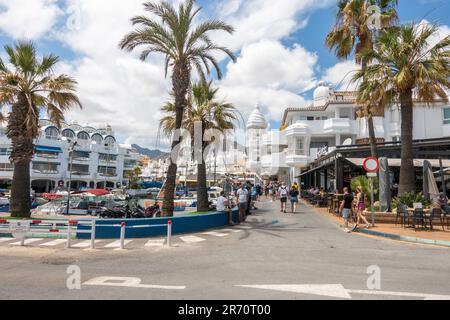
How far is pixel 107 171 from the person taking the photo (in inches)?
2923

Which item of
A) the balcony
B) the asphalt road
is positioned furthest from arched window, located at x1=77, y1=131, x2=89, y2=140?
the asphalt road

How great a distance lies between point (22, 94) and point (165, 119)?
24.8ft

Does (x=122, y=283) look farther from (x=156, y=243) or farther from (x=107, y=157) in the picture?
(x=107, y=157)

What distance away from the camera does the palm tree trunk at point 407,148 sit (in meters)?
16.0

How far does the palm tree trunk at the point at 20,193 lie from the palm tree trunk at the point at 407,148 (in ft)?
58.1

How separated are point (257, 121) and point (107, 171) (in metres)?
39.5

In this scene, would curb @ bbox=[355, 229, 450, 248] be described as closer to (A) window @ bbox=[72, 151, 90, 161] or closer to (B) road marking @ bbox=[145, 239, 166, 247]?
(B) road marking @ bbox=[145, 239, 166, 247]

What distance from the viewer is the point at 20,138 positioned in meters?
15.0

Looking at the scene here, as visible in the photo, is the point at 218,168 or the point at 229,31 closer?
the point at 229,31

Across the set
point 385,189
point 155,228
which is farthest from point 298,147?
point 155,228

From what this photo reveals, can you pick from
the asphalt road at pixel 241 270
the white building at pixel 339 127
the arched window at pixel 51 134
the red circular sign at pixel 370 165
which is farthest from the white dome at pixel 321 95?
the arched window at pixel 51 134
